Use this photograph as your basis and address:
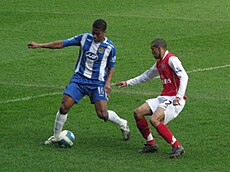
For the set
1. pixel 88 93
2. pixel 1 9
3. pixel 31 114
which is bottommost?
pixel 1 9

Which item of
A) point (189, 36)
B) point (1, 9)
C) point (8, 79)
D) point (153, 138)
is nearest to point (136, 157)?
point (153, 138)

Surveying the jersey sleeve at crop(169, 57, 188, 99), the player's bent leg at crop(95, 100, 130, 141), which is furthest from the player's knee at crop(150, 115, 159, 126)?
the player's bent leg at crop(95, 100, 130, 141)

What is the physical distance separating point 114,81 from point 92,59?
4952 mm

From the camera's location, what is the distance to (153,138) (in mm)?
13844

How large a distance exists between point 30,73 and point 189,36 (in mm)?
5884

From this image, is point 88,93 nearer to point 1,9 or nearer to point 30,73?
point 30,73

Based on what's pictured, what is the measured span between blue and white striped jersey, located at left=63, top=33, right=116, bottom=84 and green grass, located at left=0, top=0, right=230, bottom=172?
3.22ft

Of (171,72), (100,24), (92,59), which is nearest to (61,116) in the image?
(92,59)

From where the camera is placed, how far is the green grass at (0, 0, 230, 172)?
12.8 m

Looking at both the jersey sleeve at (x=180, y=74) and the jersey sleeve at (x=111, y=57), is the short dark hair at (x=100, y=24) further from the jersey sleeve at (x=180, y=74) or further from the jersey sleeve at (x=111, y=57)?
the jersey sleeve at (x=180, y=74)

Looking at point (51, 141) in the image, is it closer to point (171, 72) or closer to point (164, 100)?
point (164, 100)

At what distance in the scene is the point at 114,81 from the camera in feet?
61.7

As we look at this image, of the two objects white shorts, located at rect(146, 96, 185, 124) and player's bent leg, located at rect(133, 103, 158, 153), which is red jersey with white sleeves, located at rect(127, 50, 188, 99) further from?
player's bent leg, located at rect(133, 103, 158, 153)

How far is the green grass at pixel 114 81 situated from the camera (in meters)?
12.8
